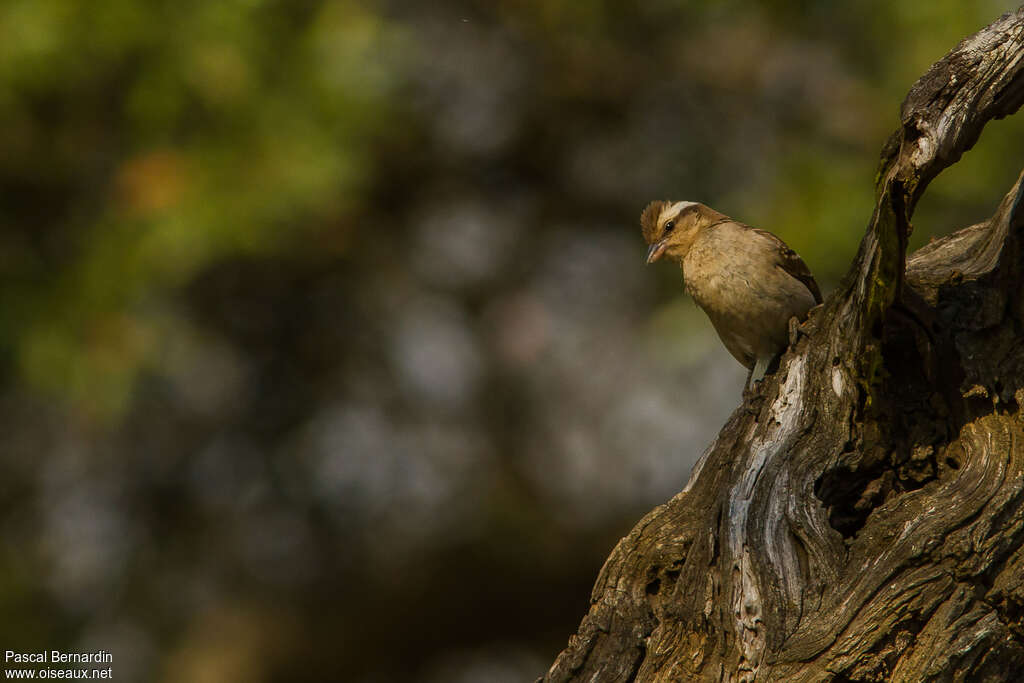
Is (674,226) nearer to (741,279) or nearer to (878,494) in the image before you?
(741,279)

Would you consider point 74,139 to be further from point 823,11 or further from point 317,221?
point 823,11

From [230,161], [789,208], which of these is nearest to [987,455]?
[789,208]

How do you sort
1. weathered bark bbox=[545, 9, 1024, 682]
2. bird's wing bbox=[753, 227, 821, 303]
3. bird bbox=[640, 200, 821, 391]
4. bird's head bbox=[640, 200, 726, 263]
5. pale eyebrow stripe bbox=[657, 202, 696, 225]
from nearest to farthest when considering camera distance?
1. weathered bark bbox=[545, 9, 1024, 682]
2. bird bbox=[640, 200, 821, 391]
3. bird's wing bbox=[753, 227, 821, 303]
4. bird's head bbox=[640, 200, 726, 263]
5. pale eyebrow stripe bbox=[657, 202, 696, 225]

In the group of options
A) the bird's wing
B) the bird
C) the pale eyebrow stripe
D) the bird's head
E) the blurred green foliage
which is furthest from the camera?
the blurred green foliage

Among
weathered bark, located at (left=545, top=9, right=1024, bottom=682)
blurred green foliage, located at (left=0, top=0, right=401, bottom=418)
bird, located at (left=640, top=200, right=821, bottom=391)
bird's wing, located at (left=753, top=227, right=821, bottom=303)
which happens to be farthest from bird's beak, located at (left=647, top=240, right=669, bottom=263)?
blurred green foliage, located at (left=0, top=0, right=401, bottom=418)

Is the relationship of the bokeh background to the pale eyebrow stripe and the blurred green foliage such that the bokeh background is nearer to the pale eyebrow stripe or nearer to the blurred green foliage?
the blurred green foliage

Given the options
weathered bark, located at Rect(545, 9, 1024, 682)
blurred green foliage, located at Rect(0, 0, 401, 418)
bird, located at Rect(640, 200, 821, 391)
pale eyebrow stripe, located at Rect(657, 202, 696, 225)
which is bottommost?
weathered bark, located at Rect(545, 9, 1024, 682)

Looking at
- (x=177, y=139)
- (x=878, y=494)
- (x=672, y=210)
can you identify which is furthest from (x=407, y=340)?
(x=878, y=494)

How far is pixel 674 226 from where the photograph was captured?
6438 mm

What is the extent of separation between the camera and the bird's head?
6348 mm

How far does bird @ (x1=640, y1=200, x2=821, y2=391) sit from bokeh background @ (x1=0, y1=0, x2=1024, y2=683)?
2.41m

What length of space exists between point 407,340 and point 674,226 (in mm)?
5250

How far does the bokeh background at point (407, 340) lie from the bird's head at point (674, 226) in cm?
229

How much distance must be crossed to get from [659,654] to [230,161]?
5.07 metres
